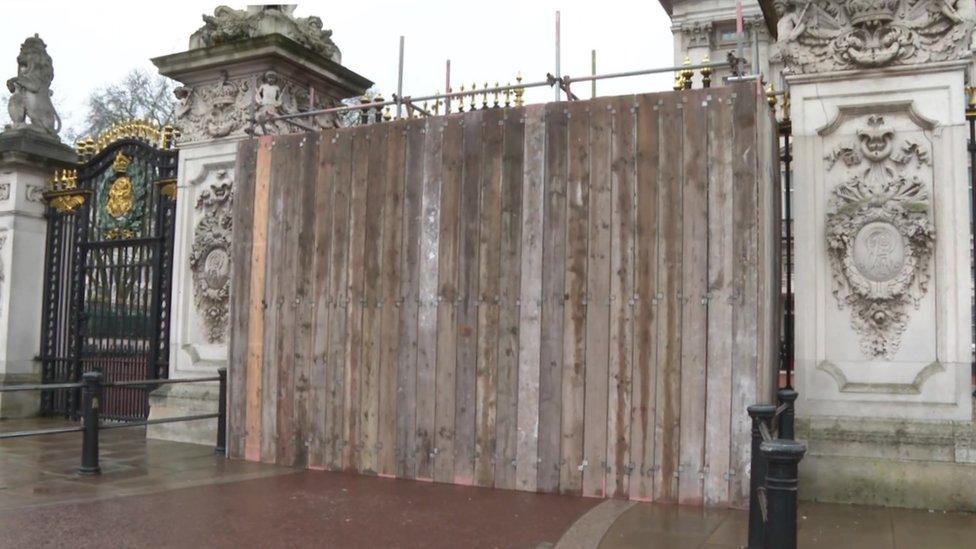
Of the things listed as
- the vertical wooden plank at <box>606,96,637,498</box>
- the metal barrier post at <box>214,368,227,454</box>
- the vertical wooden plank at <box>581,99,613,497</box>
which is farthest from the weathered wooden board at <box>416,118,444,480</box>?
the metal barrier post at <box>214,368,227,454</box>

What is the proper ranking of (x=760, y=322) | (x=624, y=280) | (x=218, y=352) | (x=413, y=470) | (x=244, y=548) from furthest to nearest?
(x=218, y=352) < (x=413, y=470) < (x=624, y=280) < (x=760, y=322) < (x=244, y=548)

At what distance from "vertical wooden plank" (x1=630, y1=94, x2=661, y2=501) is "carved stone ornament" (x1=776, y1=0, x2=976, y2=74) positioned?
4.21 ft

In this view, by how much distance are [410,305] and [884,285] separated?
3821mm

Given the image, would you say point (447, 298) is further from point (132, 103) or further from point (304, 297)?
point (132, 103)

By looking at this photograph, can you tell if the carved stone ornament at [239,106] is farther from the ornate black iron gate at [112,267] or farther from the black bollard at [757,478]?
the black bollard at [757,478]

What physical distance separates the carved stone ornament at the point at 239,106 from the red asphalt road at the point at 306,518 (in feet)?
13.3

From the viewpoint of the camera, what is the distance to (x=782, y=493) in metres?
3.59

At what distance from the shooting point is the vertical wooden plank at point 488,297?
695 centimetres

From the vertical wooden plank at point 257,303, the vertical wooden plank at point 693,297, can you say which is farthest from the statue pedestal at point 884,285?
the vertical wooden plank at point 257,303

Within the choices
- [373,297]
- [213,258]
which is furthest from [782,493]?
[213,258]

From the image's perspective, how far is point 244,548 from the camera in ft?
16.5

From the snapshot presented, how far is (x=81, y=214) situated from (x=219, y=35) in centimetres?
A: 404

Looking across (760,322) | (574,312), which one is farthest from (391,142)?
(760,322)

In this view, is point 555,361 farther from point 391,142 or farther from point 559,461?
point 391,142
